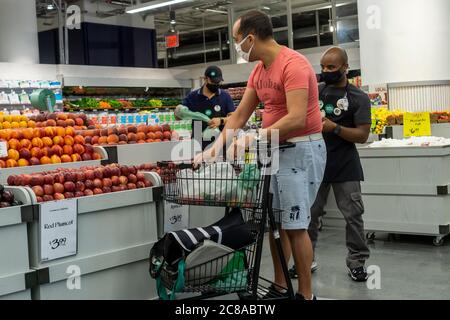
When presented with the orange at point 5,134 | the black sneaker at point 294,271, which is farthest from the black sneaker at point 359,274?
the orange at point 5,134

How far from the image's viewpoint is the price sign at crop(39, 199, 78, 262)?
2979 millimetres

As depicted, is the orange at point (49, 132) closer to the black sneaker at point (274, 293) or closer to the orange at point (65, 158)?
the orange at point (65, 158)

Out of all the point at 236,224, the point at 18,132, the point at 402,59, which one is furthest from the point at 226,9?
the point at 236,224

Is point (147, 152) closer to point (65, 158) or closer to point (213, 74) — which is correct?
point (65, 158)

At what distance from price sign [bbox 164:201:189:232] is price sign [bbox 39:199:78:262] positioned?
599 mm

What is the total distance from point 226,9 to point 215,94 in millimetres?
13139

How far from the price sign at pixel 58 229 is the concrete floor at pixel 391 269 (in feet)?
5.74

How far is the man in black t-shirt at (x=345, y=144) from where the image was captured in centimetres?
419

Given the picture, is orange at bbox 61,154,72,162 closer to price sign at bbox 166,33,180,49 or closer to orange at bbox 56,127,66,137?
orange at bbox 56,127,66,137

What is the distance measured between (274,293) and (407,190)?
2562 millimetres

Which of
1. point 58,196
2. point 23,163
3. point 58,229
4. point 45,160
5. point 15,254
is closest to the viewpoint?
point 15,254

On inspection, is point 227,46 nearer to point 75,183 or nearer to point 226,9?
point 226,9

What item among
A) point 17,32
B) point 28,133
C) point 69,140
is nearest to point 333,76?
point 69,140

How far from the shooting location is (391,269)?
179 inches
